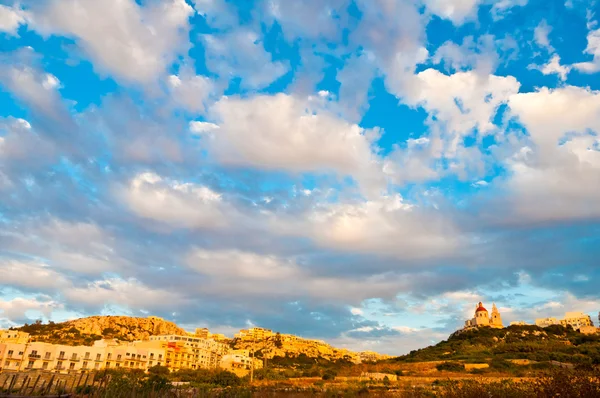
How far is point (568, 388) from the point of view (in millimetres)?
10055

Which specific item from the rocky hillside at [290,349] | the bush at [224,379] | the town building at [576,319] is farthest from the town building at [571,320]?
the bush at [224,379]

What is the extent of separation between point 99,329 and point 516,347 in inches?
4925

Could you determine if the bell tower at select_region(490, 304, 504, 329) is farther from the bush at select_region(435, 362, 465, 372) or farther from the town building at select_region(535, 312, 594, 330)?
the bush at select_region(435, 362, 465, 372)

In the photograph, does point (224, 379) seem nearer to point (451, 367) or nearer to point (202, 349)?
point (451, 367)

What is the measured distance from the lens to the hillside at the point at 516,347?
70000 millimetres

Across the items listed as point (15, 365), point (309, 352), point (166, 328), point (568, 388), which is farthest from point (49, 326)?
point (568, 388)

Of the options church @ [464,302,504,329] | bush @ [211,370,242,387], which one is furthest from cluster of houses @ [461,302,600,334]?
bush @ [211,370,242,387]

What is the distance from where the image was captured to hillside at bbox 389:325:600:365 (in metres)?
70.0

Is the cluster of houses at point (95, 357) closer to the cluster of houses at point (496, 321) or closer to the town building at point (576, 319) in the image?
the cluster of houses at point (496, 321)

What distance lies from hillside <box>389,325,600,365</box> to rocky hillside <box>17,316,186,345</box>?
89536mm

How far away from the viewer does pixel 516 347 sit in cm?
8481

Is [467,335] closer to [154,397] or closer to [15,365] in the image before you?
[15,365]

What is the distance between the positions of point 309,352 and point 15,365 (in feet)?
348

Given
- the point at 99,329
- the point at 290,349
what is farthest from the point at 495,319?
the point at 99,329
